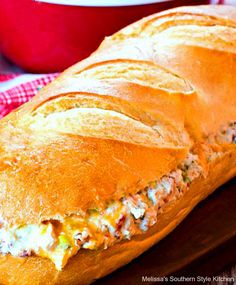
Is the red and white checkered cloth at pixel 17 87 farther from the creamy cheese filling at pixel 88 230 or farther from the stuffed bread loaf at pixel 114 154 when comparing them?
the creamy cheese filling at pixel 88 230

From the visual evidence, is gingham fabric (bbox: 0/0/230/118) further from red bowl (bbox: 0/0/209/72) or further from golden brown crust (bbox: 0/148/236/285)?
golden brown crust (bbox: 0/148/236/285)

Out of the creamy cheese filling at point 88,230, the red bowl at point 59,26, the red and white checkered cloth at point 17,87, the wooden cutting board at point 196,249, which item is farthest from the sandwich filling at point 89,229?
the red bowl at point 59,26

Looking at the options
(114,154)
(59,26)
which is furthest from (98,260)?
(59,26)

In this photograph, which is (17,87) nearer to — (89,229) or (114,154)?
(114,154)

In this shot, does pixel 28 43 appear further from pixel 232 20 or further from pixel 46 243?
→ pixel 46 243

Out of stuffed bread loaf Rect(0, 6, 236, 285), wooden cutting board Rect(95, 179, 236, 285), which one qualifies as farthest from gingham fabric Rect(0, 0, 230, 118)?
wooden cutting board Rect(95, 179, 236, 285)
